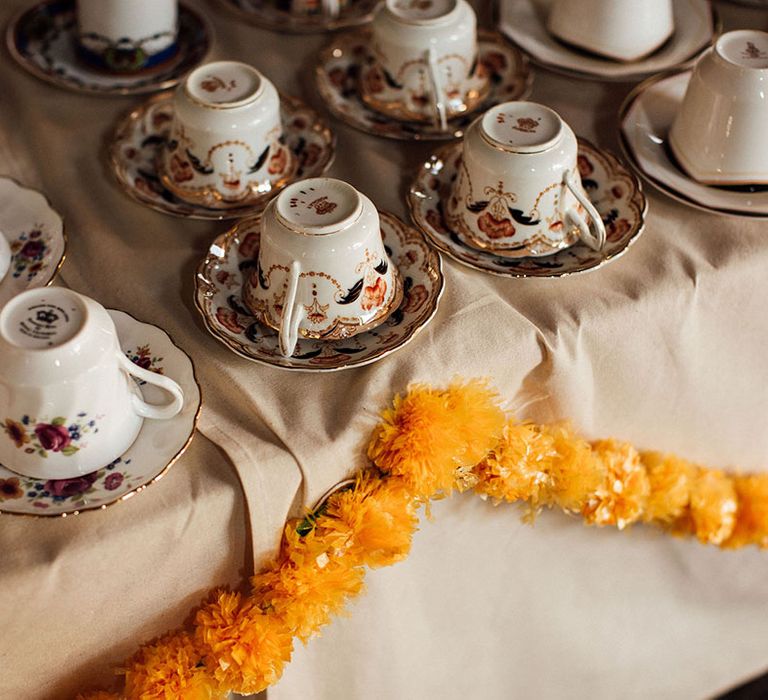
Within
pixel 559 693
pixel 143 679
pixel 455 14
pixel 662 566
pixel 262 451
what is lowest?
pixel 559 693

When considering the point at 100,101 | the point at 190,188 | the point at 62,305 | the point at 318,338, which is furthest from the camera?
the point at 100,101

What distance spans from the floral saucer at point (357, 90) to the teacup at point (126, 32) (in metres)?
0.15

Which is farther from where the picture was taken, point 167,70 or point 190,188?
point 167,70

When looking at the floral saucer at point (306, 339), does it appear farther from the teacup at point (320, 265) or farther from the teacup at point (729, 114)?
the teacup at point (729, 114)

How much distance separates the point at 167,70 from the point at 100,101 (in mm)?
71

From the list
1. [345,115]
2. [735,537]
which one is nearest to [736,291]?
[735,537]

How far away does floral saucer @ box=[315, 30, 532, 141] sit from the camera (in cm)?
85

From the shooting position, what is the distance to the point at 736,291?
763 mm

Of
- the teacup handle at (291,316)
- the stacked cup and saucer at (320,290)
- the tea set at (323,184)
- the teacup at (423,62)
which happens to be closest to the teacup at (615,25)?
the tea set at (323,184)

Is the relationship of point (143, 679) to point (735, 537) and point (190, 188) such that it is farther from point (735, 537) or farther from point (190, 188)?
point (735, 537)

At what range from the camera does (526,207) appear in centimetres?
72

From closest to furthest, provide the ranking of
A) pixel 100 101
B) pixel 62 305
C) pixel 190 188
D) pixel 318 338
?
1. pixel 62 305
2. pixel 318 338
3. pixel 190 188
4. pixel 100 101

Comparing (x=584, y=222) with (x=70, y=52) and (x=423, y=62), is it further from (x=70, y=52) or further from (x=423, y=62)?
(x=70, y=52)

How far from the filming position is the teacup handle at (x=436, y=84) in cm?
83
